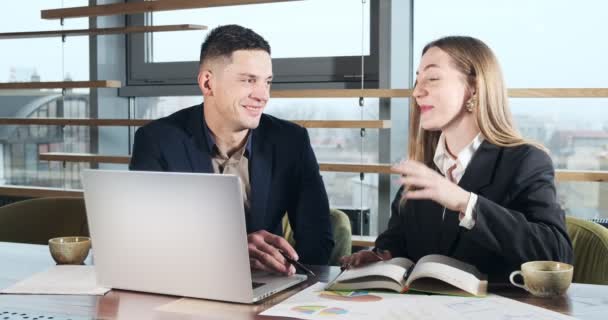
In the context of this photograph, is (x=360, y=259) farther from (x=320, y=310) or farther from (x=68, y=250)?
(x=68, y=250)

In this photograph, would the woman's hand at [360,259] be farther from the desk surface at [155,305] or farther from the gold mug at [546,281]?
the gold mug at [546,281]

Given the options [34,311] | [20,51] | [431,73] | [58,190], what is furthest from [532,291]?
[20,51]

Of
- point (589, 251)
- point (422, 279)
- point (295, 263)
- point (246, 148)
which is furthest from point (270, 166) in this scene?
point (589, 251)

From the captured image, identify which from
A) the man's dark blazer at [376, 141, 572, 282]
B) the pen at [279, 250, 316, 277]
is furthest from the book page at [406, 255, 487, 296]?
the pen at [279, 250, 316, 277]

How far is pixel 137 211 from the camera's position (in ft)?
4.95

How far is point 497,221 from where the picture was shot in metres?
1.65

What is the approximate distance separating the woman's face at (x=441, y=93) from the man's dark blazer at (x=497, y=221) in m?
0.11

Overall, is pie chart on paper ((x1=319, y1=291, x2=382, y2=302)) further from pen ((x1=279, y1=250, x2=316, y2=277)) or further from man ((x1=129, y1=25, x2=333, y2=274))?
man ((x1=129, y1=25, x2=333, y2=274))

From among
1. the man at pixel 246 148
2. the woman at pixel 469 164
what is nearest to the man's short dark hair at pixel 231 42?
the man at pixel 246 148

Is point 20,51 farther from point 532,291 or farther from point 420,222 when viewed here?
point 532,291

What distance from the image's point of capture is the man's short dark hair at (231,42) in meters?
2.19

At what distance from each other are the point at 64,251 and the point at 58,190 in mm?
1786

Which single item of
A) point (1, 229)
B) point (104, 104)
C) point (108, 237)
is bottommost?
point (1, 229)

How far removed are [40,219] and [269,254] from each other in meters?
1.21
